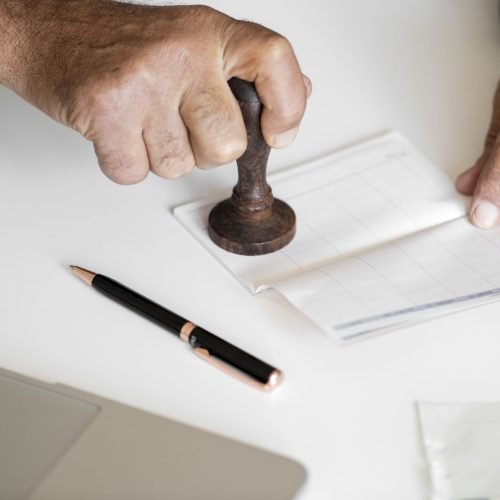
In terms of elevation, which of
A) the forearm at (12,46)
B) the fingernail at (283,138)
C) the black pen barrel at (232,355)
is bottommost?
the black pen barrel at (232,355)

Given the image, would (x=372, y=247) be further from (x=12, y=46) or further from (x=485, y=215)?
(x=12, y=46)

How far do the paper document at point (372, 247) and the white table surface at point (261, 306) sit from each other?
0.02m

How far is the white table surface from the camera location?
0.92 m

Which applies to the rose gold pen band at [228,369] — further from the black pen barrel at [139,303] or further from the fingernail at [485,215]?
the fingernail at [485,215]

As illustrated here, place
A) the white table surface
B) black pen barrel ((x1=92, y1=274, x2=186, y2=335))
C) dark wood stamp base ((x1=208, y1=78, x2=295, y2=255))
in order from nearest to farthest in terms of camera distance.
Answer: the white table surface → black pen barrel ((x1=92, y1=274, x2=186, y2=335)) → dark wood stamp base ((x1=208, y1=78, x2=295, y2=255))

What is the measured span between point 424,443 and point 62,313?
1.41 ft

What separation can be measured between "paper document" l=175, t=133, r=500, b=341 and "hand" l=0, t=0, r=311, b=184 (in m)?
0.14

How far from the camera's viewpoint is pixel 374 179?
50.4 inches

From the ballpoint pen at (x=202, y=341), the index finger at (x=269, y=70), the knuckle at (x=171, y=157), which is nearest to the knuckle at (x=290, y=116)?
the index finger at (x=269, y=70)

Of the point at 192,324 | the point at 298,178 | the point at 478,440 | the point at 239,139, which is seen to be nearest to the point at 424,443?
the point at 478,440

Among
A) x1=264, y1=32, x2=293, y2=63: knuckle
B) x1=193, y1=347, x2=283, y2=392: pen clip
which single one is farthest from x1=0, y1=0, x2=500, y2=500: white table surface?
x1=264, y1=32, x2=293, y2=63: knuckle

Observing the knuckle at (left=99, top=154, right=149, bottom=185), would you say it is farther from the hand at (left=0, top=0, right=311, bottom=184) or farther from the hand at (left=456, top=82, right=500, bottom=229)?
the hand at (left=456, top=82, right=500, bottom=229)

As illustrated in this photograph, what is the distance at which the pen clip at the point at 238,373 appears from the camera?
96 centimetres

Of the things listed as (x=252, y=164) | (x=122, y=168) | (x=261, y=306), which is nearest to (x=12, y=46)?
(x=122, y=168)
